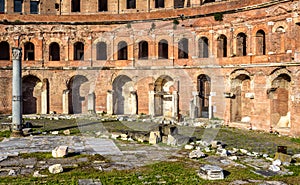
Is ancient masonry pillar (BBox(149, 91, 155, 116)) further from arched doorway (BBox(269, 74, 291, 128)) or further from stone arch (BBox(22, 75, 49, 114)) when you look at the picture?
arched doorway (BBox(269, 74, 291, 128))

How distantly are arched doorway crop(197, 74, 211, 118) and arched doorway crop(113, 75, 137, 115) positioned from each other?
561 cm

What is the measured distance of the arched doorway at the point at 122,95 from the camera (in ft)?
95.3

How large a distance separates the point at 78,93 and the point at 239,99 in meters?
12.7

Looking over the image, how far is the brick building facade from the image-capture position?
2338cm

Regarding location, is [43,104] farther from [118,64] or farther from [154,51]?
[154,51]

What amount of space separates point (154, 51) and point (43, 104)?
934 cm

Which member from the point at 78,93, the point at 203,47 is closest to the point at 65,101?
the point at 78,93

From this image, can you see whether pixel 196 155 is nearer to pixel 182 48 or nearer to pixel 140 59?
pixel 182 48

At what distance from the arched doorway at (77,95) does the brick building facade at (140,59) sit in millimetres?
77

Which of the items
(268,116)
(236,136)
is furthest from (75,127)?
(268,116)

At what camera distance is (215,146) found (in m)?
15.9

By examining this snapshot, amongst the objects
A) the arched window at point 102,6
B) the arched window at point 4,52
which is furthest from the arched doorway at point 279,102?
the arched window at point 4,52

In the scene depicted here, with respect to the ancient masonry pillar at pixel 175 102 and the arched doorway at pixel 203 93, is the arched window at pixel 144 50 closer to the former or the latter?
the ancient masonry pillar at pixel 175 102

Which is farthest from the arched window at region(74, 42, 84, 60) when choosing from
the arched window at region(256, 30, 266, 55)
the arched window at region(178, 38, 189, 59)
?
the arched window at region(256, 30, 266, 55)
